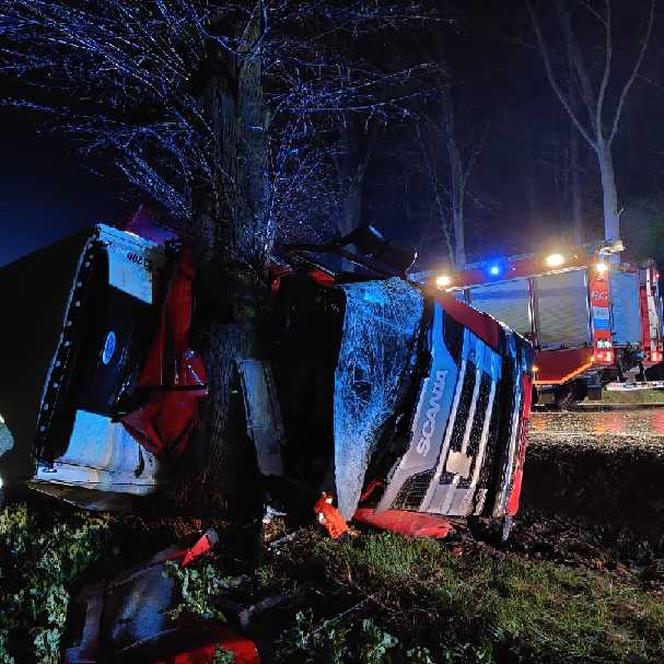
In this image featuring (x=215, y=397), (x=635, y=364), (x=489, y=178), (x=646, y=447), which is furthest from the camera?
(x=489, y=178)

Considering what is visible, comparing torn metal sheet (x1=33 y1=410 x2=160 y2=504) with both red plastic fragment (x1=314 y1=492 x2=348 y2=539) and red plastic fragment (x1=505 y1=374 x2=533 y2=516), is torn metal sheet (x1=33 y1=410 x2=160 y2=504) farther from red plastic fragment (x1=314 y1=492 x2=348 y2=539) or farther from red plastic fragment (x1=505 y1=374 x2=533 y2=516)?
red plastic fragment (x1=505 y1=374 x2=533 y2=516)

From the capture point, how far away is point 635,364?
494 inches

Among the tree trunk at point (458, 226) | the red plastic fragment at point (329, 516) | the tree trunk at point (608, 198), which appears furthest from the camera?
the tree trunk at point (458, 226)

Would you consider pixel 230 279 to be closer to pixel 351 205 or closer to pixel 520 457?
pixel 520 457

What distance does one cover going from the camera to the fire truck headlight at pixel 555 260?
12.2 meters

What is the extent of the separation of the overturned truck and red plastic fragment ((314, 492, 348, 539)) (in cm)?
6

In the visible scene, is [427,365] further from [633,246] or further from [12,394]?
[633,246]

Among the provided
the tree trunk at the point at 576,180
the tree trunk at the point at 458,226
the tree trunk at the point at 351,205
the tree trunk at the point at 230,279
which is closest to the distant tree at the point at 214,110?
the tree trunk at the point at 230,279

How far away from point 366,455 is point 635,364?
10.7 m

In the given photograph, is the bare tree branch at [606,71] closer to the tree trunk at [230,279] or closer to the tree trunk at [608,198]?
the tree trunk at [608,198]

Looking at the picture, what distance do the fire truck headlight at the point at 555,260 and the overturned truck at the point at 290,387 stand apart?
27.0 feet

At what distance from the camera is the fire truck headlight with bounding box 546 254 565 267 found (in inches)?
482

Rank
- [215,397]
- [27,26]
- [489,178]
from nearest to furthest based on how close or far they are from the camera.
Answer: [215,397]
[27,26]
[489,178]

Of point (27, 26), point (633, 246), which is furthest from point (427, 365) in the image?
point (633, 246)
